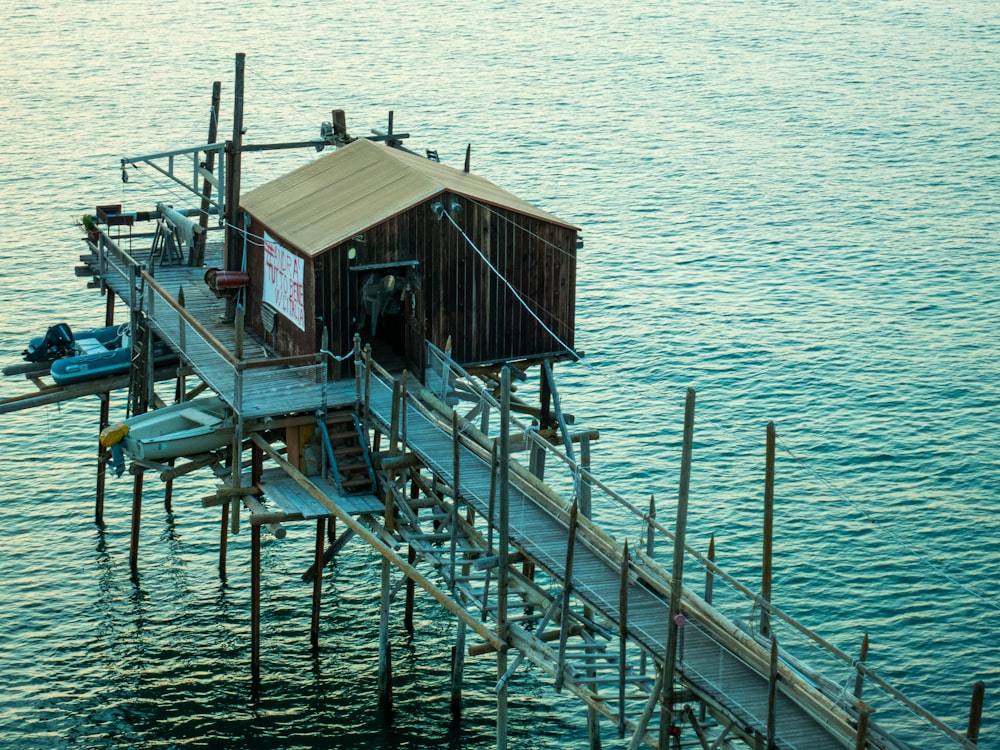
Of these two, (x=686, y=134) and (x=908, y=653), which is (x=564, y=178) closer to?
(x=686, y=134)

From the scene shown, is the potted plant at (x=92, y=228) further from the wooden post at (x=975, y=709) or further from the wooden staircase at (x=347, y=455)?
the wooden post at (x=975, y=709)

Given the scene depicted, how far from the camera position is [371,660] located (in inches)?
1682

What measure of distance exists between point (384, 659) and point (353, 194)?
38.8ft

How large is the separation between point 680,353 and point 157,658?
88.9 ft

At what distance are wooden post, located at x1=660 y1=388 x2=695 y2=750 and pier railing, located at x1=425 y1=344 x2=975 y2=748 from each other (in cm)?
103

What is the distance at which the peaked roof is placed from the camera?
3866cm

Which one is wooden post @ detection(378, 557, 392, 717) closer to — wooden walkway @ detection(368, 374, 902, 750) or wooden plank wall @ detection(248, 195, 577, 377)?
wooden walkway @ detection(368, 374, 902, 750)

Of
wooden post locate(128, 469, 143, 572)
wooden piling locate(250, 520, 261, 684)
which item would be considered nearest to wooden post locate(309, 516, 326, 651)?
wooden piling locate(250, 520, 261, 684)

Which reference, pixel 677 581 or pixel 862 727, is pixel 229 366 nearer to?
pixel 677 581

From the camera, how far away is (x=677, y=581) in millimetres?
26812

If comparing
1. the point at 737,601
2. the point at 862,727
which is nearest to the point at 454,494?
the point at 862,727

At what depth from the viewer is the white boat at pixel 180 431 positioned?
128ft

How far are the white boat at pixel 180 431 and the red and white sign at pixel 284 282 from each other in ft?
9.56

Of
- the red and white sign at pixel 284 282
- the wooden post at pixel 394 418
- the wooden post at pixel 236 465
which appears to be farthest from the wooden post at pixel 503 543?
the red and white sign at pixel 284 282
